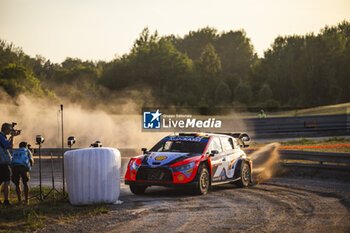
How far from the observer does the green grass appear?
310 inches

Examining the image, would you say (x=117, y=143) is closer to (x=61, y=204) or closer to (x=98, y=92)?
(x=61, y=204)

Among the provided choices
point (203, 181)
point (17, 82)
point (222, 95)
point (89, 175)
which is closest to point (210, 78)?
point (222, 95)

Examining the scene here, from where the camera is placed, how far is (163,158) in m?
11.8

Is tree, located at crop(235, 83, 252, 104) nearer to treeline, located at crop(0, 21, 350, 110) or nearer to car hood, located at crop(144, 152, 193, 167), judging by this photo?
treeline, located at crop(0, 21, 350, 110)

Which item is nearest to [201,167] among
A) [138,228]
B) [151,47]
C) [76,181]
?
[76,181]

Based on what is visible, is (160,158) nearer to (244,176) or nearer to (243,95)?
(244,176)

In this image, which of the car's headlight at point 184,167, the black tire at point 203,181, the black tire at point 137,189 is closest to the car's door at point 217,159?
the black tire at point 203,181

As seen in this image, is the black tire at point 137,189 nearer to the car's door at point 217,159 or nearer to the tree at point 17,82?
the car's door at point 217,159

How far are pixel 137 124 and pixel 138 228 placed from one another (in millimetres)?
32204

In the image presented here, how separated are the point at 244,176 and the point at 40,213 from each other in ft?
A: 22.1

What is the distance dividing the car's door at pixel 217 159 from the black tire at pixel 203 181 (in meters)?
0.38

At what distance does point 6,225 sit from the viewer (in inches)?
307

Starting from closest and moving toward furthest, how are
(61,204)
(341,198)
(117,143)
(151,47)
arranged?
(61,204) < (341,198) < (117,143) < (151,47)

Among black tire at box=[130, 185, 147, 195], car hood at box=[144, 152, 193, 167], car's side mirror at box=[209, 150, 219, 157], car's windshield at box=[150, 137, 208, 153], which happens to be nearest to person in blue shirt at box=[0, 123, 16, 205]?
black tire at box=[130, 185, 147, 195]
